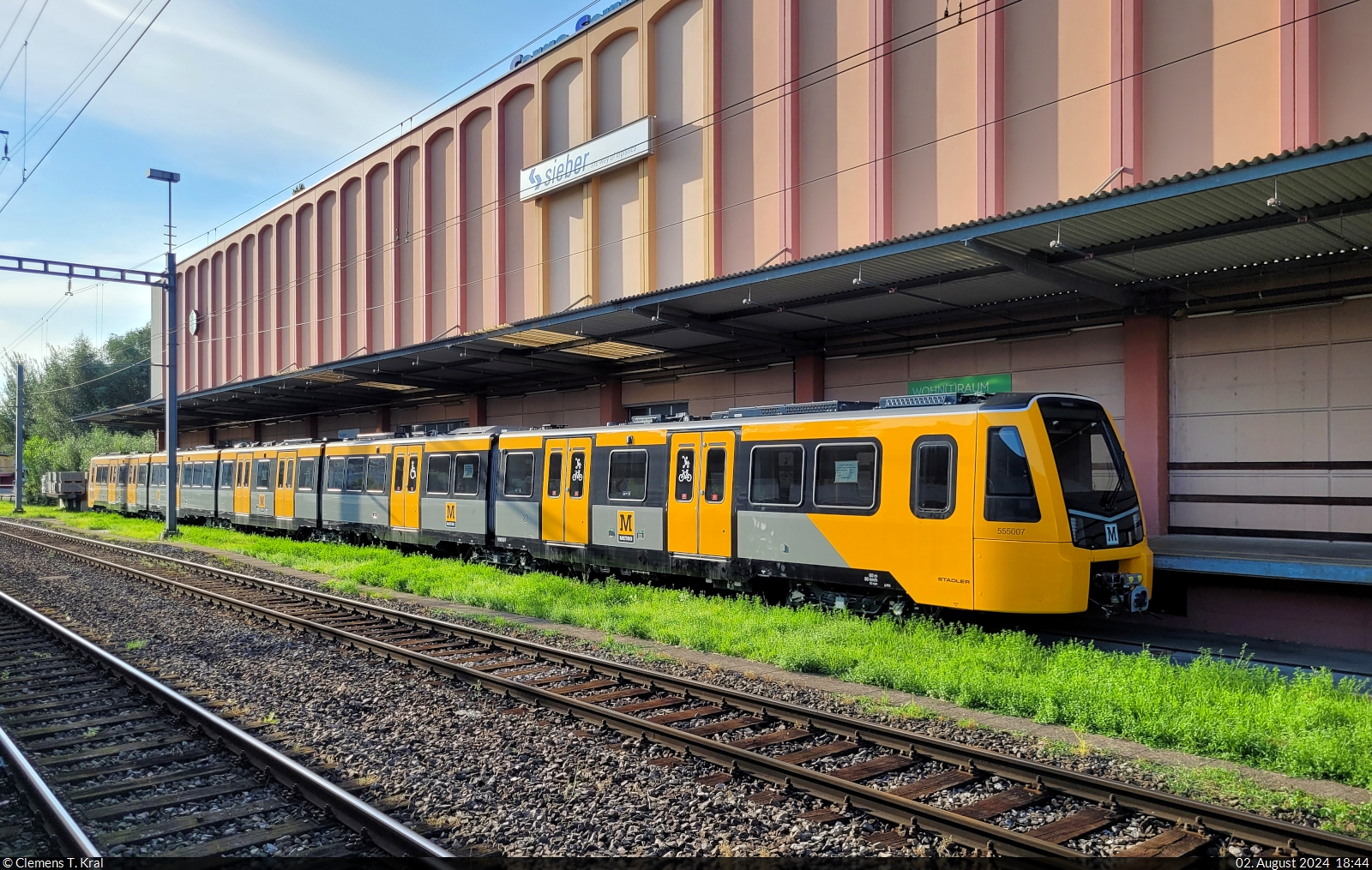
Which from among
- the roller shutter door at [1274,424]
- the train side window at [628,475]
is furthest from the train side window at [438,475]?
the roller shutter door at [1274,424]

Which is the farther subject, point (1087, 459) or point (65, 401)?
point (65, 401)

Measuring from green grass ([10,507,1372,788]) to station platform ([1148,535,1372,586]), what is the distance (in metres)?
1.87

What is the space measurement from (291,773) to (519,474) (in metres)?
11.2

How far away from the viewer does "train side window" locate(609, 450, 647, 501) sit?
14.3 m

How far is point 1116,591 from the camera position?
9.89 meters

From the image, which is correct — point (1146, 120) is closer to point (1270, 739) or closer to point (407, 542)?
point (1270, 739)

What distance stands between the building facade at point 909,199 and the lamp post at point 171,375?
2.63 meters

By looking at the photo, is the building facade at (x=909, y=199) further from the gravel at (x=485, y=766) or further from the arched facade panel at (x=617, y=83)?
the gravel at (x=485, y=766)

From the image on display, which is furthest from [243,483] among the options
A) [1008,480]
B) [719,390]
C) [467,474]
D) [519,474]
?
[1008,480]

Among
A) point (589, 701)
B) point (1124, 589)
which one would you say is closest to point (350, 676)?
point (589, 701)

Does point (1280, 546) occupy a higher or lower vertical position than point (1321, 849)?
higher

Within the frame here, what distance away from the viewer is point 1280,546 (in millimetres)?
11867

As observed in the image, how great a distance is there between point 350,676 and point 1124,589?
8177 millimetres

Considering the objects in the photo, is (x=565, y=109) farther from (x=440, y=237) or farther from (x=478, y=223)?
(x=440, y=237)
